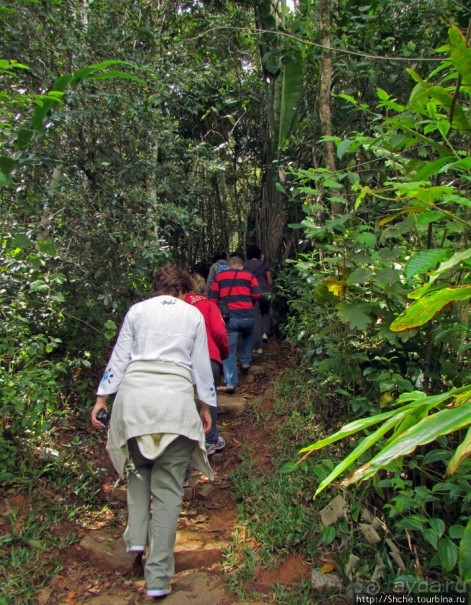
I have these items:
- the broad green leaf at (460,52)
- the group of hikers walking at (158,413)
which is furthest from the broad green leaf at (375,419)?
the group of hikers walking at (158,413)

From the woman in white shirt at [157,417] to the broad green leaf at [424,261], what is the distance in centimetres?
174

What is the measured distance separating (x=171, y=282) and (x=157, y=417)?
0.94 metres

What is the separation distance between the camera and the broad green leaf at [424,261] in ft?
4.12

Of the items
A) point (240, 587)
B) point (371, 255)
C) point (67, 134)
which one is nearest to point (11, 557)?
point (240, 587)

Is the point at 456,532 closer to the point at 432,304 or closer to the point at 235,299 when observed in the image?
the point at 432,304

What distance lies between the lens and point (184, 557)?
9.84 ft

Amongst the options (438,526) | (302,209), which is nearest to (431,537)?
(438,526)

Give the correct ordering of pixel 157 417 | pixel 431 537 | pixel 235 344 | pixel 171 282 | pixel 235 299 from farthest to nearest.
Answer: pixel 235 344 → pixel 235 299 → pixel 171 282 → pixel 157 417 → pixel 431 537

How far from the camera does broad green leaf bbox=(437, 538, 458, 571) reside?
210cm

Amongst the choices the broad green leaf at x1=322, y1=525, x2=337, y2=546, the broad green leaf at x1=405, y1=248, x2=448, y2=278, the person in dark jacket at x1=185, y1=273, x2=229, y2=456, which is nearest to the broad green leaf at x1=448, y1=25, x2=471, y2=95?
the broad green leaf at x1=405, y1=248, x2=448, y2=278

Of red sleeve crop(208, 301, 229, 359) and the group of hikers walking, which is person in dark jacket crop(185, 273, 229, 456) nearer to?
red sleeve crop(208, 301, 229, 359)

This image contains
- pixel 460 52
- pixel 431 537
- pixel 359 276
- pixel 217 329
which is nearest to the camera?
pixel 460 52

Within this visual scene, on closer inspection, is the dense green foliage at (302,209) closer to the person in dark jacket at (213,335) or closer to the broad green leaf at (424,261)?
the broad green leaf at (424,261)

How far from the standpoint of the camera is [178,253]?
8594mm
